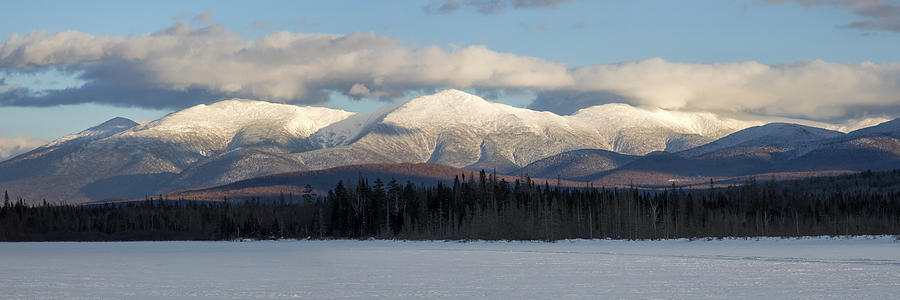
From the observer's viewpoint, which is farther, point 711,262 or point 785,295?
point 711,262

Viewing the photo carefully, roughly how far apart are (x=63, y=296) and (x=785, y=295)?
43.9 m

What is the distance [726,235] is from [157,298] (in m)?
152

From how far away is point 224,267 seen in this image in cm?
9738

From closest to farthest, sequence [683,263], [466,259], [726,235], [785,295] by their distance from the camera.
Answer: [785,295] → [683,263] → [466,259] → [726,235]

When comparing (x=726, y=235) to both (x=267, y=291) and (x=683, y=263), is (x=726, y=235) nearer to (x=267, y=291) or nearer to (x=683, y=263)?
(x=683, y=263)

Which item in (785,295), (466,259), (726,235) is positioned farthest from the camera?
(726,235)

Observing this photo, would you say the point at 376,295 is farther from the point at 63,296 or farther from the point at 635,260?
the point at 635,260

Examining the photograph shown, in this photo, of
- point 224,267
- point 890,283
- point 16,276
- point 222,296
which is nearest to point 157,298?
point 222,296

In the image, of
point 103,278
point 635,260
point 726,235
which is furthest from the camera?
point 726,235

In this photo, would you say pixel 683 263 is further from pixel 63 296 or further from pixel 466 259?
pixel 63 296

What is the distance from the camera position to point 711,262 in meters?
98.4

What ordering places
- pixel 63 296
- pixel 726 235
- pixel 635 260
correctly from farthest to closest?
pixel 726 235
pixel 635 260
pixel 63 296

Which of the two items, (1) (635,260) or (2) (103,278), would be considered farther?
(1) (635,260)

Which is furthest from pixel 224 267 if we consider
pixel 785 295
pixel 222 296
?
pixel 785 295
